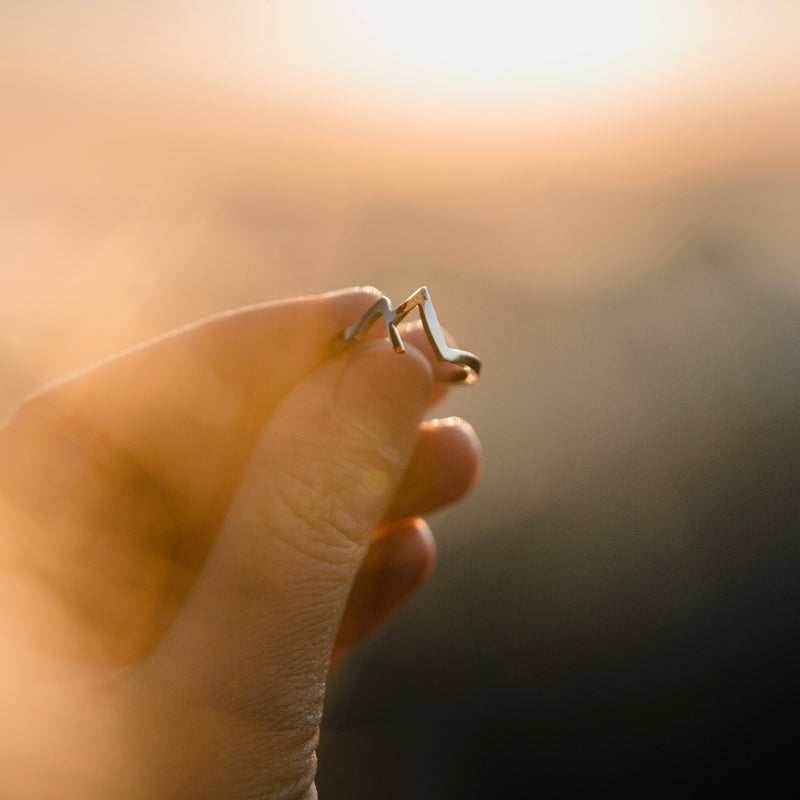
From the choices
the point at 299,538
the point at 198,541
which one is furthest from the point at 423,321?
the point at 198,541

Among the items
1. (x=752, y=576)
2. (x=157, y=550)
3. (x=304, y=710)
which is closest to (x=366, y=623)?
(x=157, y=550)

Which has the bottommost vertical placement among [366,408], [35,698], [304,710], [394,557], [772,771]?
[772,771]

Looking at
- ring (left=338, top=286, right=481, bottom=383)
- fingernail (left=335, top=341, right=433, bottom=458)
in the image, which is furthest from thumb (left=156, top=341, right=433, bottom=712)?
ring (left=338, top=286, right=481, bottom=383)

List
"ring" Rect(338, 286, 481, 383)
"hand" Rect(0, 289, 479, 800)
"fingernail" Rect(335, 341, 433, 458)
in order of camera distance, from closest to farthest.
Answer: "hand" Rect(0, 289, 479, 800) < "fingernail" Rect(335, 341, 433, 458) < "ring" Rect(338, 286, 481, 383)

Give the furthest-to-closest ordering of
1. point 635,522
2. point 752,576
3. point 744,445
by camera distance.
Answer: point 744,445, point 635,522, point 752,576

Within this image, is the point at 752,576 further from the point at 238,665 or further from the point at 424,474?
the point at 238,665

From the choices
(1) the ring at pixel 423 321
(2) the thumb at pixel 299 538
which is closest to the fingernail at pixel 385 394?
(2) the thumb at pixel 299 538

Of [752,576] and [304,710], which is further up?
[752,576]

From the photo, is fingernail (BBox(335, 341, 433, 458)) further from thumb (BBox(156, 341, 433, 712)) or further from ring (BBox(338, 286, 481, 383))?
ring (BBox(338, 286, 481, 383))

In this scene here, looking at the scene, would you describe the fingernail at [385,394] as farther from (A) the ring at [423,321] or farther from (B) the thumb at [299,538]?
(A) the ring at [423,321]
